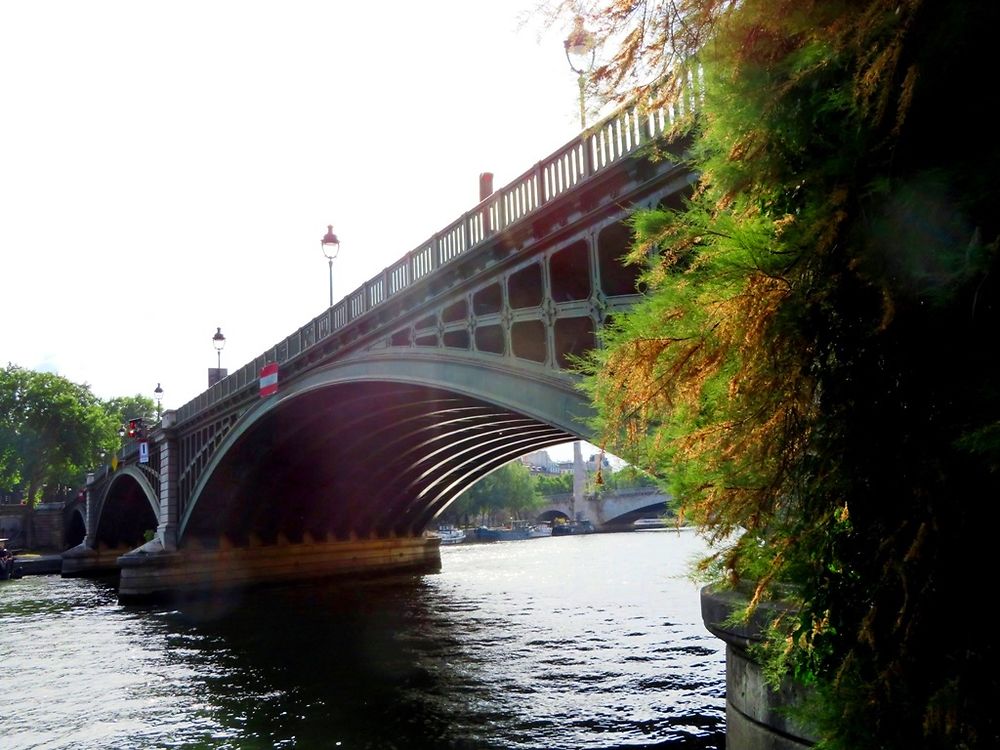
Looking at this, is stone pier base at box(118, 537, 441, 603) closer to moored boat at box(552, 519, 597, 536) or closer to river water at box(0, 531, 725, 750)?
river water at box(0, 531, 725, 750)

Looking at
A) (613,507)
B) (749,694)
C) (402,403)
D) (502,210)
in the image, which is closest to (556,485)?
(613,507)

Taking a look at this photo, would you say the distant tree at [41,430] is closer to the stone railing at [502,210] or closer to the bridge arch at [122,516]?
the bridge arch at [122,516]

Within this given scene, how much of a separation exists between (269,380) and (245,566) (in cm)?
1338

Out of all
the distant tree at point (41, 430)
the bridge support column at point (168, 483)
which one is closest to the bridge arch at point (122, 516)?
the bridge support column at point (168, 483)

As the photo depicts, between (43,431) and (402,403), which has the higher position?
(43,431)

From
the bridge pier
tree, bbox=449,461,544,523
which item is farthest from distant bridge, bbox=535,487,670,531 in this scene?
the bridge pier

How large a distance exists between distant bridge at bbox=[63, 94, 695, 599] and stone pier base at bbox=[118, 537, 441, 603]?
0.10 meters

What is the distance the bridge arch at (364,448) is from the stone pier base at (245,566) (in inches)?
27.9

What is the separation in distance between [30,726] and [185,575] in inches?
1016

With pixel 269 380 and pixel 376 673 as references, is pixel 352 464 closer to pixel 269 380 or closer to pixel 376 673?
pixel 269 380

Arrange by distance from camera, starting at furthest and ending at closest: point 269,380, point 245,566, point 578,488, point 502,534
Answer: point 578,488 → point 502,534 → point 245,566 → point 269,380

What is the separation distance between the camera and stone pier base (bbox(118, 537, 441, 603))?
37.8 meters

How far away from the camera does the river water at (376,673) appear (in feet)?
40.8

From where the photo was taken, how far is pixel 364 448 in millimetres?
36031
